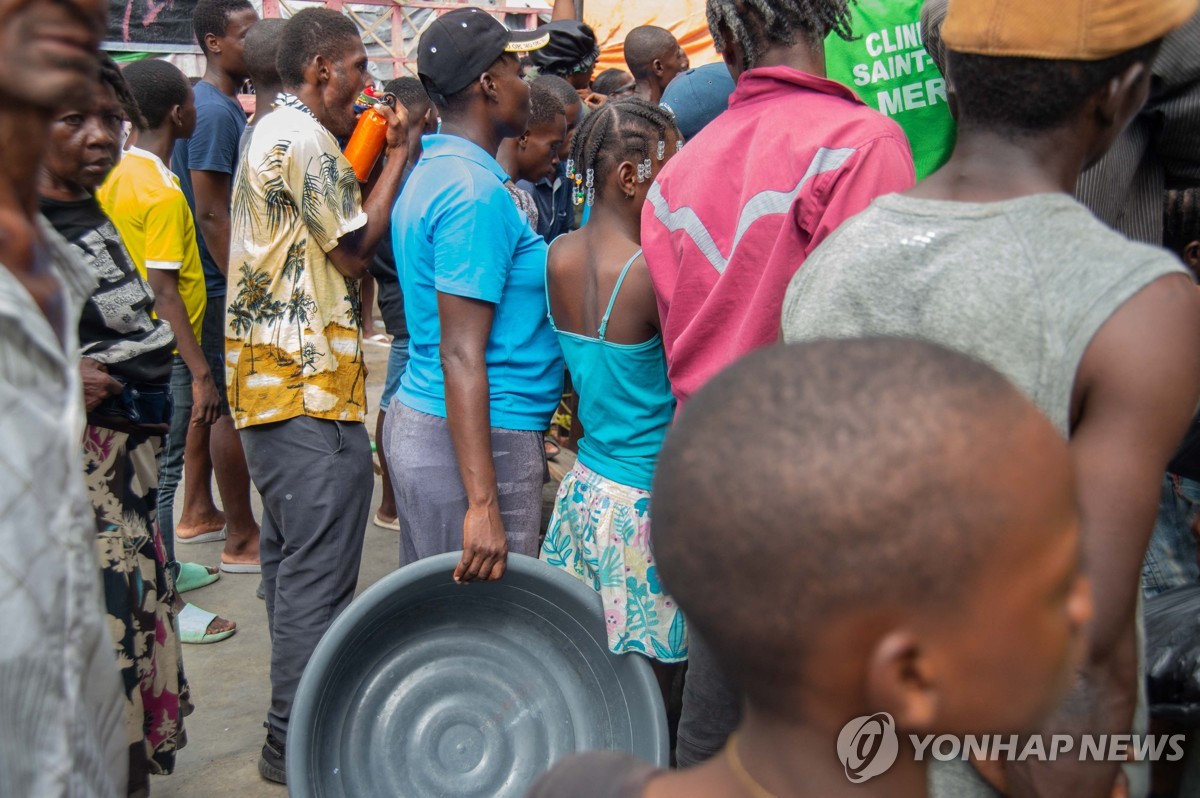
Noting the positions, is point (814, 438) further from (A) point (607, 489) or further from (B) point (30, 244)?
(A) point (607, 489)

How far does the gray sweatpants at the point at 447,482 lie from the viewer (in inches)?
115

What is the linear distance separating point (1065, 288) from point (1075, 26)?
32cm

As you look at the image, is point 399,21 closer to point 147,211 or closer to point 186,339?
point 147,211

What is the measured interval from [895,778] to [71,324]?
112cm

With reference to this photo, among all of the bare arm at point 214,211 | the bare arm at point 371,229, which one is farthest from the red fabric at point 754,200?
the bare arm at point 214,211

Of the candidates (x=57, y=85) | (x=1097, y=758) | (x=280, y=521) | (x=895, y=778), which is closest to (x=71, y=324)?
(x=57, y=85)

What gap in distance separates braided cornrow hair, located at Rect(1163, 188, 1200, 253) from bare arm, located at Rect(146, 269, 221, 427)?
3435mm

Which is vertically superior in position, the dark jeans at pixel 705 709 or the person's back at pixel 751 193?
the person's back at pixel 751 193

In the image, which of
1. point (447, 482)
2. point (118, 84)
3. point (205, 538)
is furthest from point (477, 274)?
point (205, 538)

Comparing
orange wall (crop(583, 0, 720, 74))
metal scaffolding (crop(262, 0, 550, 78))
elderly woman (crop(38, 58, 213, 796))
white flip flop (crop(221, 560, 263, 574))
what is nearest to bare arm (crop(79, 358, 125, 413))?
elderly woman (crop(38, 58, 213, 796))

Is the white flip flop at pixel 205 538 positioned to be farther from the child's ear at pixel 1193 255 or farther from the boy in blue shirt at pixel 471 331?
the child's ear at pixel 1193 255

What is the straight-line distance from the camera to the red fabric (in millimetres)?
1936

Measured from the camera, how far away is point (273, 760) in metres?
3.32

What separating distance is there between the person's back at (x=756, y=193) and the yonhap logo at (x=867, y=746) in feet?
3.55
